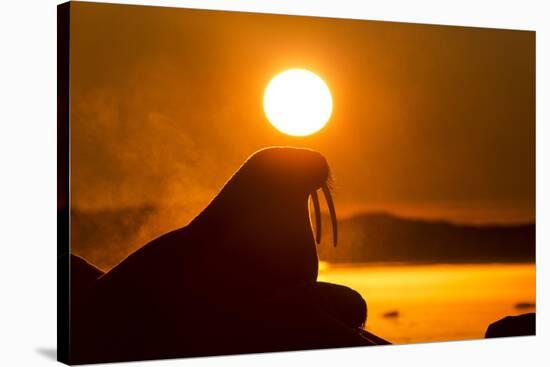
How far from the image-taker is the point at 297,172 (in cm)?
798

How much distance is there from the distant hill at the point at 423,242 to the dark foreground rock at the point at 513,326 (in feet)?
1.34

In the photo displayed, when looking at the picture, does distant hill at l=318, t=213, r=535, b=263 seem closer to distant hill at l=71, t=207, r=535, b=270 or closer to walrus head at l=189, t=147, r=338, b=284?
distant hill at l=71, t=207, r=535, b=270

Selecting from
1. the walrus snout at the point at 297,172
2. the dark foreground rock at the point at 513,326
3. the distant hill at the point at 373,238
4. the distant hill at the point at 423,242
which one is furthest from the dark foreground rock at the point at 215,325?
the dark foreground rock at the point at 513,326

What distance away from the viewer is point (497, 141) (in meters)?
8.66

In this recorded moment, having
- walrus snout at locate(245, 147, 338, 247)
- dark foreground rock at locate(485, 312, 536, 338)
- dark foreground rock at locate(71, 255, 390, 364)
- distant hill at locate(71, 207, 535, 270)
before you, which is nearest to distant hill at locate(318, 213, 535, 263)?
distant hill at locate(71, 207, 535, 270)

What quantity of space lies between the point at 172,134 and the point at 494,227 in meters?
2.47

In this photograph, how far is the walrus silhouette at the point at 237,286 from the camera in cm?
741

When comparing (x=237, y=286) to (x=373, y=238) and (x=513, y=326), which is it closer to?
(x=373, y=238)

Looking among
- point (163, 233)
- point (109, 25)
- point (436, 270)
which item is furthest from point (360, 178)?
point (109, 25)

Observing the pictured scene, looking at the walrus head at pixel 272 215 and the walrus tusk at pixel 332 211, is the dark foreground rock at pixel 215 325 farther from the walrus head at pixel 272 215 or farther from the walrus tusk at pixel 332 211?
the walrus tusk at pixel 332 211

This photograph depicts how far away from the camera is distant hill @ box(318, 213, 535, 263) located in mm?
8164

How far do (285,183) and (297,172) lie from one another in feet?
0.35

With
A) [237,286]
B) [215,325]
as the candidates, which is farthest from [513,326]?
[215,325]

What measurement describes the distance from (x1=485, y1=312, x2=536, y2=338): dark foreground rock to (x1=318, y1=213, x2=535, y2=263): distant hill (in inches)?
16.0
